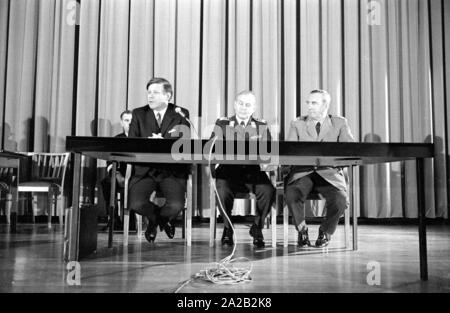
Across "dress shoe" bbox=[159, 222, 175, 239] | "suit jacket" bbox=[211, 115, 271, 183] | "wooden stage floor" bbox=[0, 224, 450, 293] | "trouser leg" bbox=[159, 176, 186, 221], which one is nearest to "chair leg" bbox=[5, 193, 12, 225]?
"wooden stage floor" bbox=[0, 224, 450, 293]

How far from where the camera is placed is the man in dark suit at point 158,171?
2533mm

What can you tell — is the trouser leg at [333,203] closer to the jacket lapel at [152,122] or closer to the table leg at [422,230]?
the table leg at [422,230]

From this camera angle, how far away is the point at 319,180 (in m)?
2.57

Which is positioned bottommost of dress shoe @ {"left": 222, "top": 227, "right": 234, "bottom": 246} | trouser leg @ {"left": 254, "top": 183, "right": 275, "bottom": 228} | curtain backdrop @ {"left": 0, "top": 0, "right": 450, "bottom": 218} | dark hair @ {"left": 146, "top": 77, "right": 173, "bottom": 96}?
dress shoe @ {"left": 222, "top": 227, "right": 234, "bottom": 246}

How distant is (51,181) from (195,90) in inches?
66.0

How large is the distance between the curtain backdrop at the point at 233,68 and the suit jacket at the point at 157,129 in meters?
1.67

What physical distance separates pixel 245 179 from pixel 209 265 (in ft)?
2.95

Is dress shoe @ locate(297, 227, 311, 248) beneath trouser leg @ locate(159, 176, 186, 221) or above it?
beneath

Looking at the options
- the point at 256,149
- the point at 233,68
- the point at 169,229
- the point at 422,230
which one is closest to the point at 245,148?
the point at 256,149

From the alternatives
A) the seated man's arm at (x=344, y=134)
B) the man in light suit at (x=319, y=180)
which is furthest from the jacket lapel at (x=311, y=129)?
the seated man's arm at (x=344, y=134)

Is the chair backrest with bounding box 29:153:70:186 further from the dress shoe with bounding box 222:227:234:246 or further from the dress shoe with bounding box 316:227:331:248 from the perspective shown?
the dress shoe with bounding box 316:227:331:248

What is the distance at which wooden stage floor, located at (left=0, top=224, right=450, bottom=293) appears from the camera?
1.43 m

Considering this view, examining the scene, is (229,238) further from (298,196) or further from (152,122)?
(152,122)
